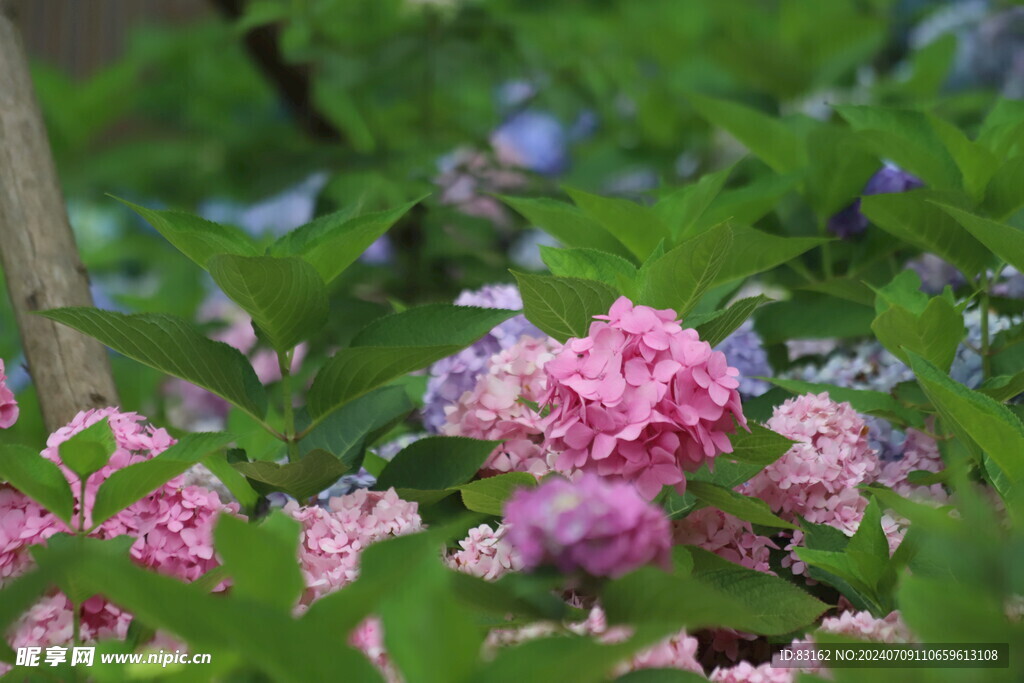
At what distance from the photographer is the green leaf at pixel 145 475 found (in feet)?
2.57

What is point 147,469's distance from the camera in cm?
78

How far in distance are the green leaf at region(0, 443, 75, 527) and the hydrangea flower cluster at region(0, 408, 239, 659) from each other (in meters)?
0.03

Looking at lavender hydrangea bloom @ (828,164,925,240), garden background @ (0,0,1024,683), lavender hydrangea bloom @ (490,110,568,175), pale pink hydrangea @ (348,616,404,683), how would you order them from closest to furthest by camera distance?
garden background @ (0,0,1024,683) < pale pink hydrangea @ (348,616,404,683) < lavender hydrangea bloom @ (828,164,925,240) < lavender hydrangea bloom @ (490,110,568,175)

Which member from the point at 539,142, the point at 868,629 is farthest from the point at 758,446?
the point at 539,142

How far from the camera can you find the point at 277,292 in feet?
2.98

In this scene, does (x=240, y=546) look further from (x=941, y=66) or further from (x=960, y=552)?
(x=941, y=66)

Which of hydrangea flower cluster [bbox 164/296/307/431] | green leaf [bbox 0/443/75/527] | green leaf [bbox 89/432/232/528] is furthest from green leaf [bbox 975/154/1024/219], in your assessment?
hydrangea flower cluster [bbox 164/296/307/431]

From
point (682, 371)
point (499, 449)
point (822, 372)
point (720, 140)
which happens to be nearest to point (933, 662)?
point (682, 371)

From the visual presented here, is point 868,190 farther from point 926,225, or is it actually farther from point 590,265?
point 590,265

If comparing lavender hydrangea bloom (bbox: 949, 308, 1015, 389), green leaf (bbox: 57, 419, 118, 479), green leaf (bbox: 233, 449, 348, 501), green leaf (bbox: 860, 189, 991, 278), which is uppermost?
green leaf (bbox: 57, 419, 118, 479)

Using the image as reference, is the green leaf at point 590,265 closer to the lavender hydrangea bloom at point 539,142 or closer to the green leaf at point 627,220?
the green leaf at point 627,220

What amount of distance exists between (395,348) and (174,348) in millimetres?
182

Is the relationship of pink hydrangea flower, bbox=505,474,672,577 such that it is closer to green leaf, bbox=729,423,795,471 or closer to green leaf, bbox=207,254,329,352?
green leaf, bbox=729,423,795,471

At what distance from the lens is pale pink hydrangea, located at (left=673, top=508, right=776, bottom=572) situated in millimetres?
883
